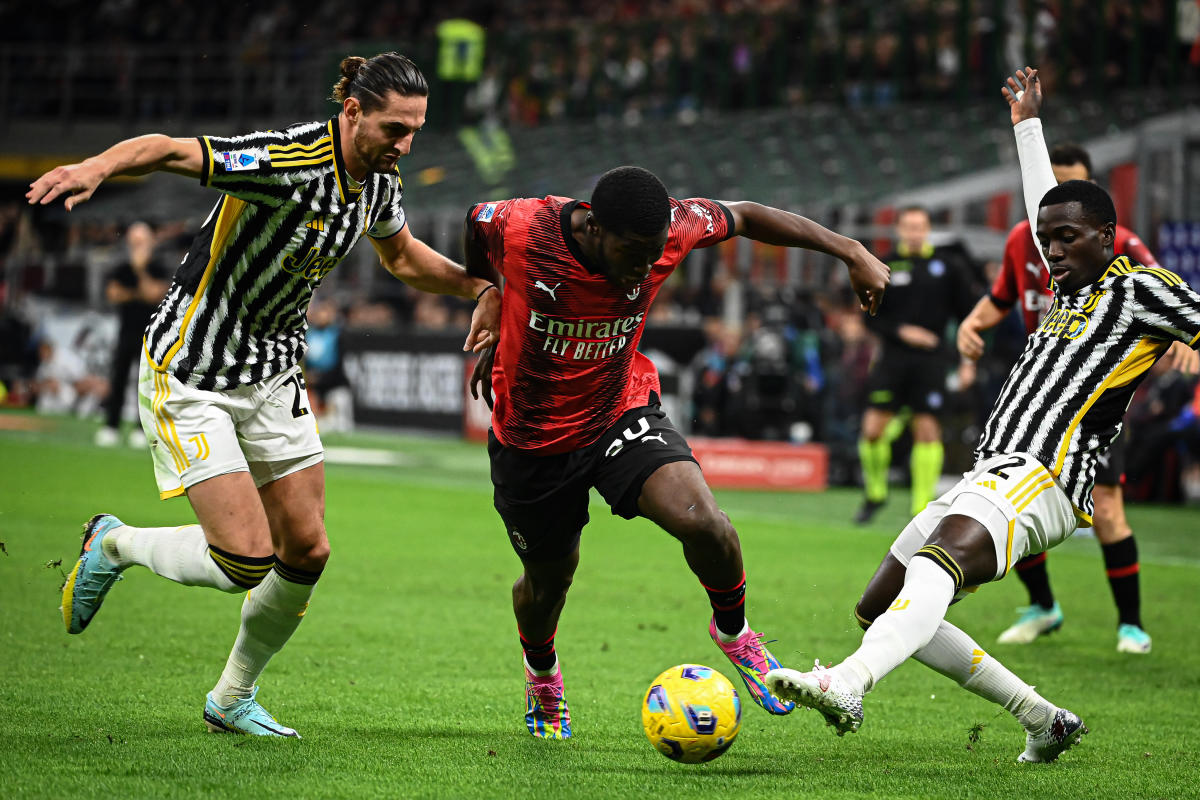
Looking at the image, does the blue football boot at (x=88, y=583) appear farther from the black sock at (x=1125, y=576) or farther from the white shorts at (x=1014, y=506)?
the black sock at (x=1125, y=576)

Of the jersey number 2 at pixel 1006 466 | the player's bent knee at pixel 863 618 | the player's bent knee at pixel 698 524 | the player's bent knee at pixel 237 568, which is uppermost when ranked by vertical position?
the jersey number 2 at pixel 1006 466

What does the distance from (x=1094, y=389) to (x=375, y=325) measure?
58.8 ft

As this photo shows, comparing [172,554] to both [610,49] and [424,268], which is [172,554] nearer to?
[424,268]

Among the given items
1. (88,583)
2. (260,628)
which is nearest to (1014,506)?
(260,628)

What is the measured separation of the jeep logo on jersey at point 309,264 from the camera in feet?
16.2

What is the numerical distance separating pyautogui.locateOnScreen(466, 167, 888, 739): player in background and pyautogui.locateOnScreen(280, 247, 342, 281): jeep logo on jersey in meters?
0.52

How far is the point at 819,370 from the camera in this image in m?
16.5

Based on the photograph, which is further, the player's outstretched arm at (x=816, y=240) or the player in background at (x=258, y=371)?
the player's outstretched arm at (x=816, y=240)

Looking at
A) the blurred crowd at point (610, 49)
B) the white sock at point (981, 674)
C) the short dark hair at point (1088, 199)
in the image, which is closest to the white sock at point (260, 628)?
the white sock at point (981, 674)

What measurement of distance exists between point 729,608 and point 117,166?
247 centimetres

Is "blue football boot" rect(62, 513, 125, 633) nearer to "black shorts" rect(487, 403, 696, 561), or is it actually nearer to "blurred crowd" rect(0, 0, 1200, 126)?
"black shorts" rect(487, 403, 696, 561)

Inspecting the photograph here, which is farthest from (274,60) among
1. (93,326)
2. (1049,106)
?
(1049,106)

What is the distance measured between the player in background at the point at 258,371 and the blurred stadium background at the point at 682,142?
890 cm

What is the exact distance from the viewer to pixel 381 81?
4770 mm
